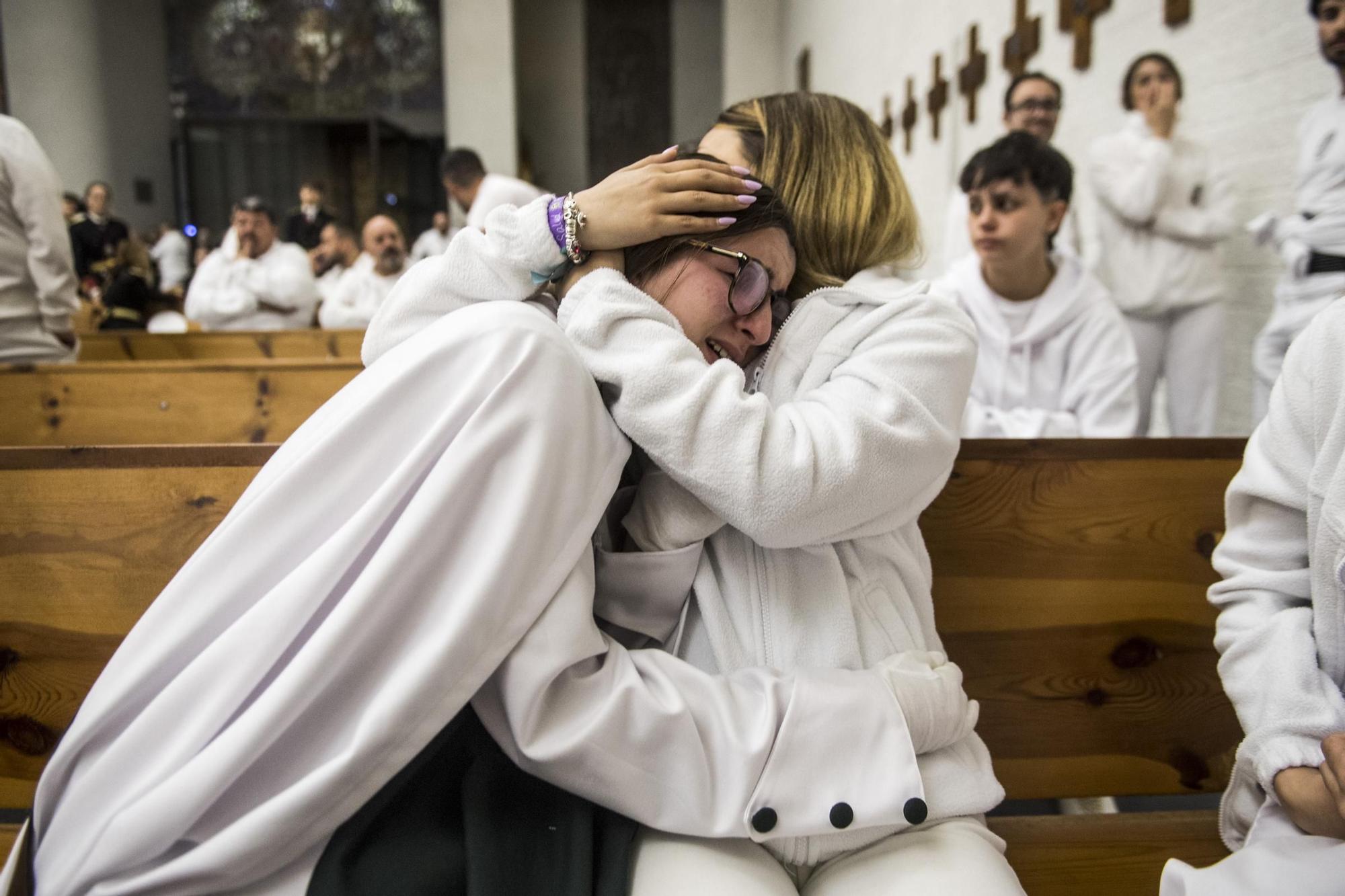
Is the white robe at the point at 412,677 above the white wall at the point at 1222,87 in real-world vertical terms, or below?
below

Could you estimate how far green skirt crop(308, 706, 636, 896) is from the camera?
3.03 ft

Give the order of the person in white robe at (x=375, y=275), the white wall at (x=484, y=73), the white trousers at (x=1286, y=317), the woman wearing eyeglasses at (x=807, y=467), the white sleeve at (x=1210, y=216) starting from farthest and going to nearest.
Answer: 1. the white wall at (x=484, y=73)
2. the person in white robe at (x=375, y=275)
3. the white sleeve at (x=1210, y=216)
4. the white trousers at (x=1286, y=317)
5. the woman wearing eyeglasses at (x=807, y=467)

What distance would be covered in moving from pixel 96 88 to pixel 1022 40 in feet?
37.2

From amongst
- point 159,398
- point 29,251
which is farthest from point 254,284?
point 159,398

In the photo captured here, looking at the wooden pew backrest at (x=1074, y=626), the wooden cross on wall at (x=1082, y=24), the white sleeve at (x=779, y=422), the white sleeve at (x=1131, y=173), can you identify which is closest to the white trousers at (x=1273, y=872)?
the white sleeve at (x=779, y=422)

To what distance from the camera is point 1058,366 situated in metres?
2.69

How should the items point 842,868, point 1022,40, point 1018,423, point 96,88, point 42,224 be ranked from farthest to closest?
point 96,88 < point 1022,40 < point 42,224 < point 1018,423 < point 842,868

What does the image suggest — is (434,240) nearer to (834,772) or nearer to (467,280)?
(467,280)

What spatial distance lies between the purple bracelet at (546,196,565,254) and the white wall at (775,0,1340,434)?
3137mm

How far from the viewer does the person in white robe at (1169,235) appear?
12.7 ft

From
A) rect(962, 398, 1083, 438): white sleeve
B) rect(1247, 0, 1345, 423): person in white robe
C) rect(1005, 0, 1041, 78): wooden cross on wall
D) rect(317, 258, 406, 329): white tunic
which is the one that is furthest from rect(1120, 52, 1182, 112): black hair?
rect(317, 258, 406, 329): white tunic

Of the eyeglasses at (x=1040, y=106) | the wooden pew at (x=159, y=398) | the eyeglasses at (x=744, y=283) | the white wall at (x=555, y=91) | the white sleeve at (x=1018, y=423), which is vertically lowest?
the white sleeve at (x=1018, y=423)

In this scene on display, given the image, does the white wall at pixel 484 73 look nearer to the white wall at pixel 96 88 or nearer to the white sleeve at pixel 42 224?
the white wall at pixel 96 88

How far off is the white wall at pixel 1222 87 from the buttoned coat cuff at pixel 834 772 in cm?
321
